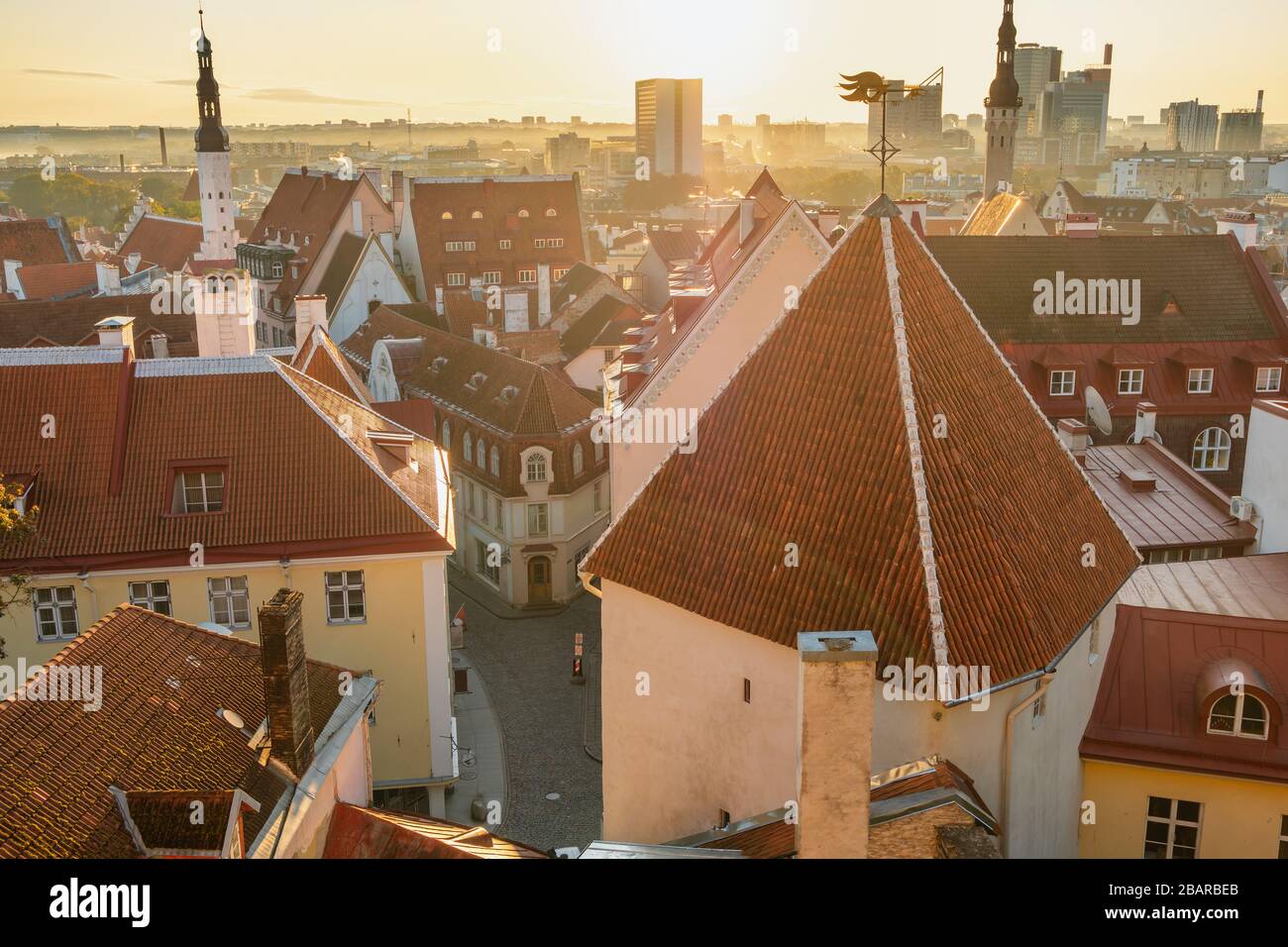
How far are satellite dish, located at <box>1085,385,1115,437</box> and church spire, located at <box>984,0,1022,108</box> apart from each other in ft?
207

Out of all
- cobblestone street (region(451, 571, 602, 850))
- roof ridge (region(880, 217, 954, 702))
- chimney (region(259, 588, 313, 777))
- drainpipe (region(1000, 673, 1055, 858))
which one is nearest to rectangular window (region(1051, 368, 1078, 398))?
cobblestone street (region(451, 571, 602, 850))

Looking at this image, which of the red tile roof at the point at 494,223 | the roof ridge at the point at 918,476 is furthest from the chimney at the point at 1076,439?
the red tile roof at the point at 494,223

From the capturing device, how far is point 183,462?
88.1 ft

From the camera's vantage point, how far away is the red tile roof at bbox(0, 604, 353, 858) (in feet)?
44.3

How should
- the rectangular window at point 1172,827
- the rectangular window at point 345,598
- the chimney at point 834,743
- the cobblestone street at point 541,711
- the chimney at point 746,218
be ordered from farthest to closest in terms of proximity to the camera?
1. the chimney at point 746,218
2. the cobblestone street at point 541,711
3. the rectangular window at point 345,598
4. the rectangular window at point 1172,827
5. the chimney at point 834,743

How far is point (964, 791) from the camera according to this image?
15.1 m

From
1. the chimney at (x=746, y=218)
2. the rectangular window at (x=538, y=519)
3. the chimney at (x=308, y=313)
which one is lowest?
the rectangular window at (x=538, y=519)

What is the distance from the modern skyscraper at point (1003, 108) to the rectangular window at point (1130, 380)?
58.4 metres

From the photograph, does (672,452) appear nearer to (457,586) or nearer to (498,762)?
(498,762)

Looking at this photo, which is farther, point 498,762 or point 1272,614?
point 498,762

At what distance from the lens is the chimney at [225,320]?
1314 inches

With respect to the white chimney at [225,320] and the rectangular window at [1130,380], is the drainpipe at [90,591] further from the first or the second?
the rectangular window at [1130,380]

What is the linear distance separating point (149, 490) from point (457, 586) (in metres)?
20.6
